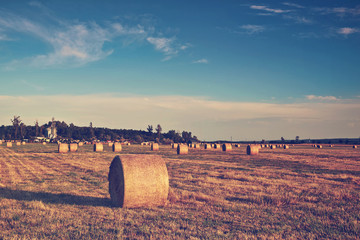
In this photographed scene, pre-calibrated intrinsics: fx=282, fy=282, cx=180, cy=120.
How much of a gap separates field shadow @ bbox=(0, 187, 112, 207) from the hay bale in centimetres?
56

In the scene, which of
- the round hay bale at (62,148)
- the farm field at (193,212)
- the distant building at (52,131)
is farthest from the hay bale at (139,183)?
the distant building at (52,131)

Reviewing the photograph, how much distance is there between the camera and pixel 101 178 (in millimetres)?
15211

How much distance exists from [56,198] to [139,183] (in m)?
3.31

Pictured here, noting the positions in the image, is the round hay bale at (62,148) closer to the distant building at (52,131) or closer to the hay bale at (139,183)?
the hay bale at (139,183)

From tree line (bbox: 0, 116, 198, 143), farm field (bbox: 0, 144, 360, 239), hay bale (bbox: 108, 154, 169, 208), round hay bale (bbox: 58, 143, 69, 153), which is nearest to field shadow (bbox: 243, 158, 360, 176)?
farm field (bbox: 0, 144, 360, 239)

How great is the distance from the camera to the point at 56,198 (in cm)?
1031

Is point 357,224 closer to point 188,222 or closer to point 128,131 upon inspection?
point 188,222

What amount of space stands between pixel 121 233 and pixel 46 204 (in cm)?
407

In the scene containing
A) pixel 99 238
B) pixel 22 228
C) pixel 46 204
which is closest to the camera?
pixel 99 238

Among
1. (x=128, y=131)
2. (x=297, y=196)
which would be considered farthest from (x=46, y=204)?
(x=128, y=131)

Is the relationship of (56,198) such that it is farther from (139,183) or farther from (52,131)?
(52,131)

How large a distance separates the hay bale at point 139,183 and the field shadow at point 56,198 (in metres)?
0.56

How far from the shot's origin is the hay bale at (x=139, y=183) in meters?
9.35

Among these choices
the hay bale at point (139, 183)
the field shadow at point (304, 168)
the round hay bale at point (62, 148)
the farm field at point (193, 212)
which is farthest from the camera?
the round hay bale at point (62, 148)
